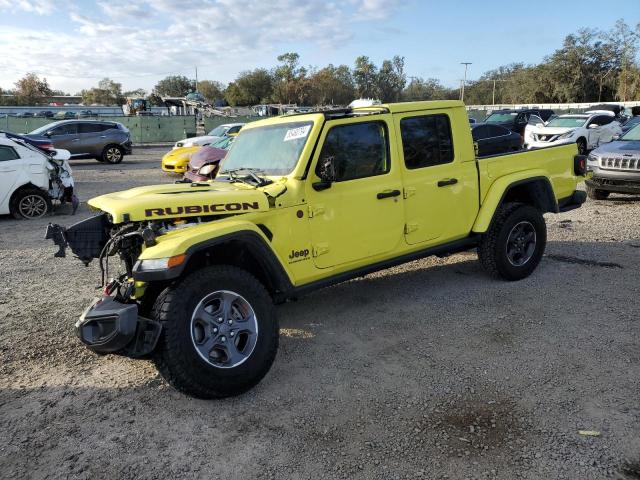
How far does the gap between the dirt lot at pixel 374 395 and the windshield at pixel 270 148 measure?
147 cm

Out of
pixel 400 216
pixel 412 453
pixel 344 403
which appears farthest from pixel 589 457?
pixel 400 216

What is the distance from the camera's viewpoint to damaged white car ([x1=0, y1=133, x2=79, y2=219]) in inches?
369

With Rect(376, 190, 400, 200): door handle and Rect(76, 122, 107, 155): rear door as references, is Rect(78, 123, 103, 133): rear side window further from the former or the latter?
Rect(376, 190, 400, 200): door handle

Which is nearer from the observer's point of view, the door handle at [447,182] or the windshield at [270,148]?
the windshield at [270,148]

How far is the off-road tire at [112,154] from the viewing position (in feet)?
66.1

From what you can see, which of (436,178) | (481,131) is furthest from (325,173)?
(481,131)

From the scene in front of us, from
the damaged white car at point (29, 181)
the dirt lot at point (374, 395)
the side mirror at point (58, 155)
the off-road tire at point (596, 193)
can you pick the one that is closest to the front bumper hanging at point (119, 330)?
the dirt lot at point (374, 395)

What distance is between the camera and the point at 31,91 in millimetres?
83562

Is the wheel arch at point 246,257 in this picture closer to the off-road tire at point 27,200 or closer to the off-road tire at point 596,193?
the off-road tire at point 27,200

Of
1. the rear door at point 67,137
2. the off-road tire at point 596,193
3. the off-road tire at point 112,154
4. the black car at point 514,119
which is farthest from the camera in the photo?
the black car at point 514,119

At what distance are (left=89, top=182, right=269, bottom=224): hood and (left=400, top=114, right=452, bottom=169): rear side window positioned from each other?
5.19 ft

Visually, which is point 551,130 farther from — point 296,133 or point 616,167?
point 296,133

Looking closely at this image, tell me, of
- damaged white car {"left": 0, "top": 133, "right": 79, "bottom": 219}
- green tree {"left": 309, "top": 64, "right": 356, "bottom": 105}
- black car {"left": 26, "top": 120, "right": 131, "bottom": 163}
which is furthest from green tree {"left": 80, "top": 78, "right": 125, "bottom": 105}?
damaged white car {"left": 0, "top": 133, "right": 79, "bottom": 219}

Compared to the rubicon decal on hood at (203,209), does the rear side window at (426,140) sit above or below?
above
